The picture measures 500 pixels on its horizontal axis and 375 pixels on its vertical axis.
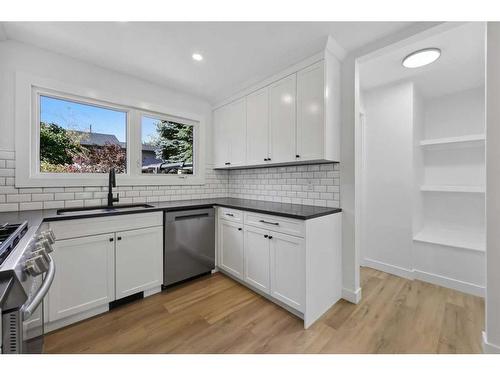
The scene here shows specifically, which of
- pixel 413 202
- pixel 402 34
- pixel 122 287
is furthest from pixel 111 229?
pixel 413 202

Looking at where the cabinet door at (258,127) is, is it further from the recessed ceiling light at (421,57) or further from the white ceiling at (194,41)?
the recessed ceiling light at (421,57)

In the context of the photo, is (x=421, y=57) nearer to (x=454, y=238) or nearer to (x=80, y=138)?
(x=454, y=238)

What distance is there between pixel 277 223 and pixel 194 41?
1740 millimetres

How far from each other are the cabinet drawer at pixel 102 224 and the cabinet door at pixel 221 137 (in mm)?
1262

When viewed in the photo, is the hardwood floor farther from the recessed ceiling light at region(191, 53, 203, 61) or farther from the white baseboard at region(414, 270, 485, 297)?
the recessed ceiling light at region(191, 53, 203, 61)

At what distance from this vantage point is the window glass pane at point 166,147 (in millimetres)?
2691

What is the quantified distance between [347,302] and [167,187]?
2.42 m

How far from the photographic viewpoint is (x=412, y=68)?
2.25 meters

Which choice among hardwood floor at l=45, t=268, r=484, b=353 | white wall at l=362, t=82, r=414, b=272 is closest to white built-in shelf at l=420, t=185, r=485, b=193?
white wall at l=362, t=82, r=414, b=272

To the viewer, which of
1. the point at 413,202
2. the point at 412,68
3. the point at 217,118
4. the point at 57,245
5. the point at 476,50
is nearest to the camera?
the point at 57,245

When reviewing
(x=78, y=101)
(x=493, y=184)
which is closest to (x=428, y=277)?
(x=493, y=184)

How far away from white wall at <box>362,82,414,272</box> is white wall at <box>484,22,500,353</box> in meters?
1.18

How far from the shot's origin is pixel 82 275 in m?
1.75

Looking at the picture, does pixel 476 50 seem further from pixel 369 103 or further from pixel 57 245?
pixel 57 245
